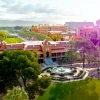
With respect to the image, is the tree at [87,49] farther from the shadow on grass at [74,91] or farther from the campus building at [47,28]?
the campus building at [47,28]

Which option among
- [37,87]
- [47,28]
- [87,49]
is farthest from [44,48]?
[47,28]

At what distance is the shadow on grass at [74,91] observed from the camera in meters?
23.0

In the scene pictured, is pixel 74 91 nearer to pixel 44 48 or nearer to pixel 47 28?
pixel 44 48

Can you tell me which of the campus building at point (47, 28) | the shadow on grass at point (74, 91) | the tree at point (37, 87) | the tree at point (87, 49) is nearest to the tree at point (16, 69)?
the tree at point (37, 87)

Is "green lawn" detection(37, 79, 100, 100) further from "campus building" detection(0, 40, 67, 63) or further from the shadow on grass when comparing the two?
"campus building" detection(0, 40, 67, 63)

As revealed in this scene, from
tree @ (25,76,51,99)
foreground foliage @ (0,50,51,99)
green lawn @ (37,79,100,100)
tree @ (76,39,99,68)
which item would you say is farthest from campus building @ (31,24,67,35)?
tree @ (25,76,51,99)

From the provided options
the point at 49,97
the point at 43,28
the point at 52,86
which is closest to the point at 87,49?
the point at 52,86

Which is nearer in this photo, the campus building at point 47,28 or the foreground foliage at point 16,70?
the foreground foliage at point 16,70

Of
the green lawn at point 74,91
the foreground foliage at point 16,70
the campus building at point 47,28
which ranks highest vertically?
the campus building at point 47,28

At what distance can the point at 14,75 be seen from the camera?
957 inches

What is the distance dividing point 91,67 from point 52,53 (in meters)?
7.89

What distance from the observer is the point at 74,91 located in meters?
24.3

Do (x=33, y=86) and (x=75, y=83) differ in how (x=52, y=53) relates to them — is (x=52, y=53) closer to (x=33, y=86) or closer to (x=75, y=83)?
(x=75, y=83)

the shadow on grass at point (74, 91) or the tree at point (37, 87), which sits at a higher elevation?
the tree at point (37, 87)
